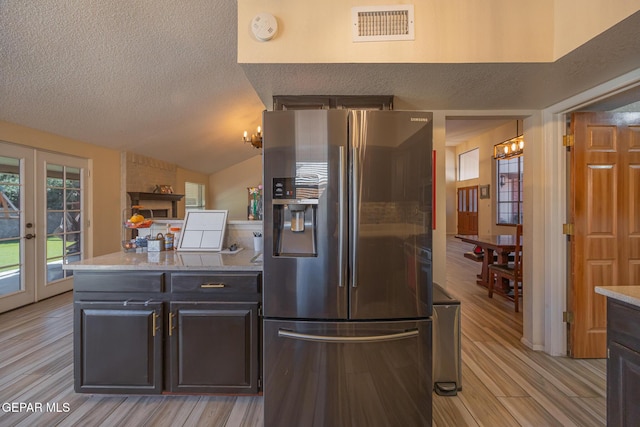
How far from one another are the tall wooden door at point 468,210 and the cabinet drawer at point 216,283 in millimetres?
8153

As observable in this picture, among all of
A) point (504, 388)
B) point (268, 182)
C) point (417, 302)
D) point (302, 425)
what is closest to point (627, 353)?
point (417, 302)

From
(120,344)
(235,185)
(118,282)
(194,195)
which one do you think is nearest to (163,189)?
(194,195)

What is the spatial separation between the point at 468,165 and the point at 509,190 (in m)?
2.47

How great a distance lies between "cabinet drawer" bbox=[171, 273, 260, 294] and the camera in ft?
5.76

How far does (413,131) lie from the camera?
60.0 inches

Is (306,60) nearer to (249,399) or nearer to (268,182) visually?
(268,182)

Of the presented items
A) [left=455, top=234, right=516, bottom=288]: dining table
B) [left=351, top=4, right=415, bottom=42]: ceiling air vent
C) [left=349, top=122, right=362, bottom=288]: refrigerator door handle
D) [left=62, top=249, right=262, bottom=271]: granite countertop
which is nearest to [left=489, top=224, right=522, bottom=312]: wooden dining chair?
[left=455, top=234, right=516, bottom=288]: dining table

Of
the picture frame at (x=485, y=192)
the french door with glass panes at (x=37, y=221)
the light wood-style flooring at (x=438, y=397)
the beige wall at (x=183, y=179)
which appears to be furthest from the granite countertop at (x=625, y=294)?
the beige wall at (x=183, y=179)

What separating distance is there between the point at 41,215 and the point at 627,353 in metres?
5.64

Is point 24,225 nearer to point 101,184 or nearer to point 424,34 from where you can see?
point 101,184

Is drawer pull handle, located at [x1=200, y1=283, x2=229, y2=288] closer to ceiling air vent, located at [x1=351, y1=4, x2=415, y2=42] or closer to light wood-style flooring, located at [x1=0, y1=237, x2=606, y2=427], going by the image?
light wood-style flooring, located at [x1=0, y1=237, x2=606, y2=427]

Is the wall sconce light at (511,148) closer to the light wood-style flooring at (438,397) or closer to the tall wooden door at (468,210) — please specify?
the tall wooden door at (468,210)

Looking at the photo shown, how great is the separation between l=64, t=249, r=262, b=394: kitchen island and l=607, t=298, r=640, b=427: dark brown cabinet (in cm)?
178

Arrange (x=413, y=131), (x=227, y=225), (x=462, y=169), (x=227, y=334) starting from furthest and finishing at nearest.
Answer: (x=462, y=169)
(x=227, y=225)
(x=227, y=334)
(x=413, y=131)
